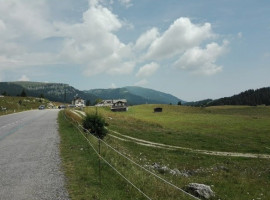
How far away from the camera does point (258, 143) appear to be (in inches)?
1843

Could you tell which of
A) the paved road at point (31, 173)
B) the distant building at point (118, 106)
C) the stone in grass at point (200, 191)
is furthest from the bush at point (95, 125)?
the distant building at point (118, 106)

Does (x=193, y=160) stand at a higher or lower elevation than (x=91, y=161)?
Result: lower

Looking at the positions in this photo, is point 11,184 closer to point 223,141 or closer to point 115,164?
point 115,164

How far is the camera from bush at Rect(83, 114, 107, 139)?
31141mm

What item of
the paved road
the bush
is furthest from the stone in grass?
the bush

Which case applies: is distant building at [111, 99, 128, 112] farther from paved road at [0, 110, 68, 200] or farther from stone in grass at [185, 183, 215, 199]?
stone in grass at [185, 183, 215, 199]

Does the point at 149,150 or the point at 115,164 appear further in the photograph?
the point at 149,150

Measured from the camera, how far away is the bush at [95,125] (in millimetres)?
31141

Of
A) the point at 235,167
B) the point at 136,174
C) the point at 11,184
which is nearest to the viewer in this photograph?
the point at 11,184

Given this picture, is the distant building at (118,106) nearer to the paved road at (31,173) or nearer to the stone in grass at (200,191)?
the paved road at (31,173)

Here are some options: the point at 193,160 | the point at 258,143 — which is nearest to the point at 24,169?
the point at 193,160

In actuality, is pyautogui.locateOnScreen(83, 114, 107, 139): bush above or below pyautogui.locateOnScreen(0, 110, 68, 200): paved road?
above

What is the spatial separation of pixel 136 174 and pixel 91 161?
174 inches

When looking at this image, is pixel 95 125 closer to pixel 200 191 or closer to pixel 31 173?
pixel 31 173
